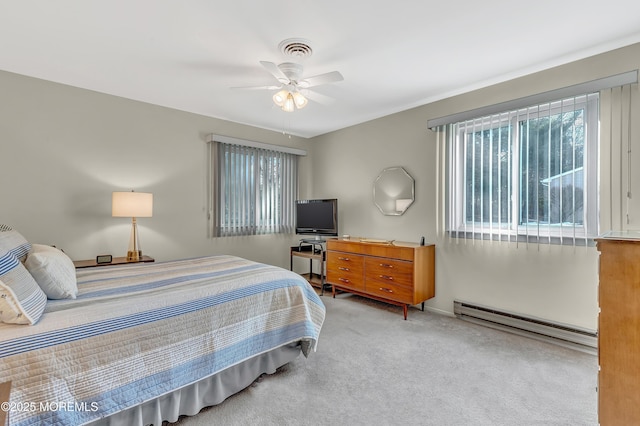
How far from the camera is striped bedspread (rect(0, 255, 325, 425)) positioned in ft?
4.08

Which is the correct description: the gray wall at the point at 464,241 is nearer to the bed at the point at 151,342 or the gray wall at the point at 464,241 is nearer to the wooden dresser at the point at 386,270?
the wooden dresser at the point at 386,270

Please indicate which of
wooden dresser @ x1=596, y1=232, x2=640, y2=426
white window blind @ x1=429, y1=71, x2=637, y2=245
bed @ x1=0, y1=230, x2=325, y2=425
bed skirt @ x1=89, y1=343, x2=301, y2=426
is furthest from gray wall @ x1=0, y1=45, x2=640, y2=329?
bed skirt @ x1=89, y1=343, x2=301, y2=426

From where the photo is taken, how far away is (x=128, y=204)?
3.10 meters

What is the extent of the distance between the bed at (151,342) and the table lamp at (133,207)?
85 cm

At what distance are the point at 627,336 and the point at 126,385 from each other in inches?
88.9

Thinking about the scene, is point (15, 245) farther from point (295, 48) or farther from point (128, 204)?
point (295, 48)

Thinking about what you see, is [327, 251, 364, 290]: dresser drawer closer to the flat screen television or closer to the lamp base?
the flat screen television

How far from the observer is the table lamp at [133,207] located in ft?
10.1

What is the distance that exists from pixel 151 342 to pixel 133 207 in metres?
2.05

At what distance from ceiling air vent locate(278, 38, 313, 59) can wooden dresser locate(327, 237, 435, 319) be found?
2164 mm

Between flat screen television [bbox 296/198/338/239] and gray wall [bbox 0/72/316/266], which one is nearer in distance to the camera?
A: gray wall [bbox 0/72/316/266]

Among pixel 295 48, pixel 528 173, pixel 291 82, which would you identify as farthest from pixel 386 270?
pixel 295 48

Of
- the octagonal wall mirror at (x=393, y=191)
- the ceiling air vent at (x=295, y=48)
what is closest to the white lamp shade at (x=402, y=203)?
the octagonal wall mirror at (x=393, y=191)

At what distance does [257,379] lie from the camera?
2109 millimetres
